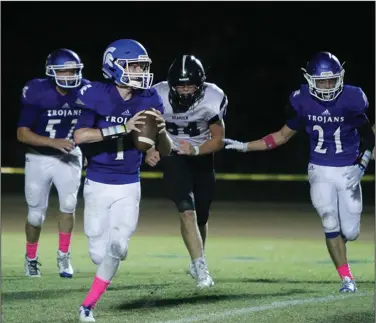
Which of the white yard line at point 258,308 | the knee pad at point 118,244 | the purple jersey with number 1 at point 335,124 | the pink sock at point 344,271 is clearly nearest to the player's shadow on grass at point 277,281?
the pink sock at point 344,271

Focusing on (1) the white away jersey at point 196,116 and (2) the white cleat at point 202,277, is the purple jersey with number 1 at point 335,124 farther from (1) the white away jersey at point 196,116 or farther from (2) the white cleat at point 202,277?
(2) the white cleat at point 202,277

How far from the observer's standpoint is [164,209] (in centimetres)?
1388

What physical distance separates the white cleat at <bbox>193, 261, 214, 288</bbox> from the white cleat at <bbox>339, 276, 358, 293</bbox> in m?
0.86

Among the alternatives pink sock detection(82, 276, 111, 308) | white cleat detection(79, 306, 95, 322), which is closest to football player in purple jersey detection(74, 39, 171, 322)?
pink sock detection(82, 276, 111, 308)

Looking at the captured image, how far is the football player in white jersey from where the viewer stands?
23.6 ft

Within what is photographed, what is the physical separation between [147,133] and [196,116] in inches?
62.6

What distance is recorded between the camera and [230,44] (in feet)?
69.6

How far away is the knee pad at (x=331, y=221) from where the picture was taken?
719 centimetres

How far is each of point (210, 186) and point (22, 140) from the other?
139cm

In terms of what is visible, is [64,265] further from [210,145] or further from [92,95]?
[92,95]

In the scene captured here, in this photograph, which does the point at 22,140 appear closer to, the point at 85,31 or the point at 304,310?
the point at 304,310

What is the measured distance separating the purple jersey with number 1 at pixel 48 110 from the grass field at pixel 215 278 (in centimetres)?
106

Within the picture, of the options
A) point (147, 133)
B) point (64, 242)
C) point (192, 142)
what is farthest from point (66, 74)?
point (147, 133)

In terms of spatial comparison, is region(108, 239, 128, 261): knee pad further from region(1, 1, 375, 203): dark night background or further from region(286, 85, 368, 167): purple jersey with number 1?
region(1, 1, 375, 203): dark night background
